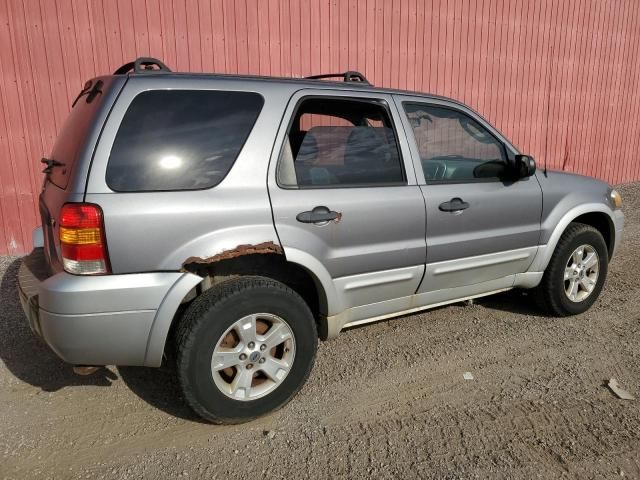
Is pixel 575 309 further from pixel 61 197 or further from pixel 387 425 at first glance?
pixel 61 197

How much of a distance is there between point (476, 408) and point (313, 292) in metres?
1.16

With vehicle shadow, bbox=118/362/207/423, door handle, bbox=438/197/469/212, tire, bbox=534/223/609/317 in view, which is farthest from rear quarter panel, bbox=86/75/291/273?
tire, bbox=534/223/609/317

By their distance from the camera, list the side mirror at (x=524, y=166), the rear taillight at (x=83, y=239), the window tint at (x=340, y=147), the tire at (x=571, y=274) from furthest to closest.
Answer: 1. the tire at (x=571, y=274)
2. the side mirror at (x=524, y=166)
3. the window tint at (x=340, y=147)
4. the rear taillight at (x=83, y=239)

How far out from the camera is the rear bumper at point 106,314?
→ 2207 millimetres

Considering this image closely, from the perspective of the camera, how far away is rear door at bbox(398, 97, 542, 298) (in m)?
3.20

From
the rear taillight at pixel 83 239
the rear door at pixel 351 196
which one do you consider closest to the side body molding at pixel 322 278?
the rear door at pixel 351 196

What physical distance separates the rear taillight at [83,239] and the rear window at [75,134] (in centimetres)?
21

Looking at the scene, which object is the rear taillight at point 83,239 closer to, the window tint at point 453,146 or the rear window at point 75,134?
the rear window at point 75,134

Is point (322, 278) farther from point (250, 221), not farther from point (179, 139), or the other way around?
point (179, 139)

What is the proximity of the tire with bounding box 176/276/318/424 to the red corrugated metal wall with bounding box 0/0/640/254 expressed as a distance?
4053 millimetres

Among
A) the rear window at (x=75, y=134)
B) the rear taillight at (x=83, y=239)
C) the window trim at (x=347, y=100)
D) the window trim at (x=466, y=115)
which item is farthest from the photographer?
the window trim at (x=466, y=115)

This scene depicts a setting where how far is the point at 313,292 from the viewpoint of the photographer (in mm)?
3031

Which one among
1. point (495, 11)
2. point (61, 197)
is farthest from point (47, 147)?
point (495, 11)

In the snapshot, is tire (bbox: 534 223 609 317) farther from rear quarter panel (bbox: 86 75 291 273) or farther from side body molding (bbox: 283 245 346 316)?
rear quarter panel (bbox: 86 75 291 273)
